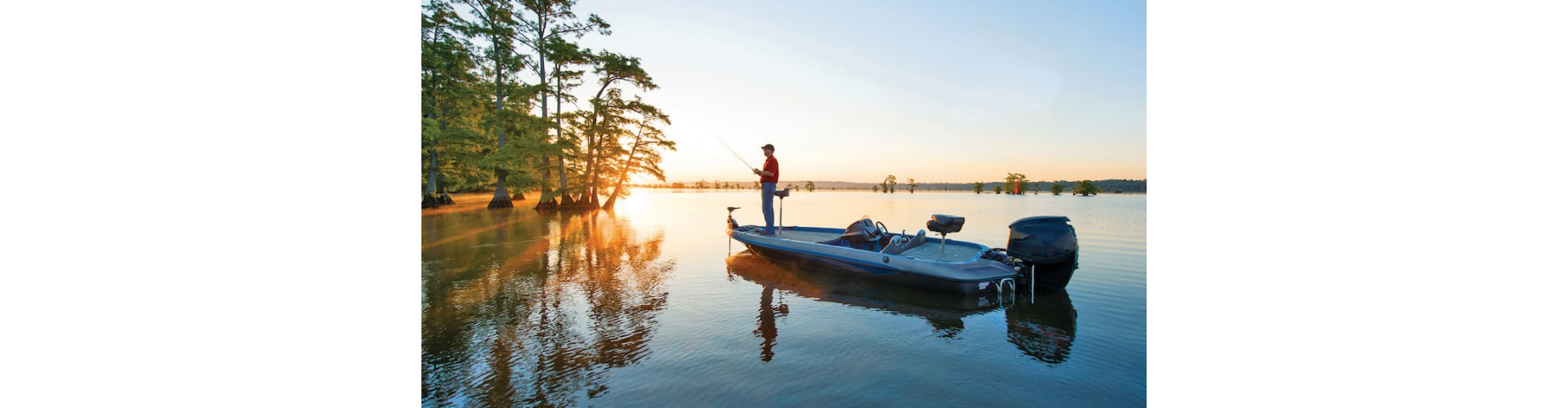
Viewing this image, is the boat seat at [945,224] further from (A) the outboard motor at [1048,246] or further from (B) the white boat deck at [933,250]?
(A) the outboard motor at [1048,246]

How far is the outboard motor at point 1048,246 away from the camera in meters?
6.57


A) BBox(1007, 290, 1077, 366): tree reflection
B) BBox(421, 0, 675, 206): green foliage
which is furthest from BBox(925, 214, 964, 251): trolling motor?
BBox(421, 0, 675, 206): green foliage

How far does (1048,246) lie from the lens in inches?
260

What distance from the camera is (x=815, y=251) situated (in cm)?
823

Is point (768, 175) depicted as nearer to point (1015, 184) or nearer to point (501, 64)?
point (501, 64)

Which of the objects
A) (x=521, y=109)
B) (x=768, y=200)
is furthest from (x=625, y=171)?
(x=768, y=200)

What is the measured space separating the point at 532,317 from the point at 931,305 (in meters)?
5.11

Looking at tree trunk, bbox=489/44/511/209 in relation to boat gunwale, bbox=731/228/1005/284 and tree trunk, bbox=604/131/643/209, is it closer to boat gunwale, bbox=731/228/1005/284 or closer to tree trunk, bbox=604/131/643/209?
tree trunk, bbox=604/131/643/209

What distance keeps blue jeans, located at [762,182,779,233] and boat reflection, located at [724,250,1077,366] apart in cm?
163

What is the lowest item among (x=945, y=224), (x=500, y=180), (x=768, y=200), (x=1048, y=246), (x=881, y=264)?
(x=881, y=264)

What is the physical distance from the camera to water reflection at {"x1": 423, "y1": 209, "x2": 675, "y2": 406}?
374 cm

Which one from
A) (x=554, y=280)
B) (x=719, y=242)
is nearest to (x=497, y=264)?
(x=554, y=280)

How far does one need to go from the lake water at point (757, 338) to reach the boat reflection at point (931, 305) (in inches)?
1.4
